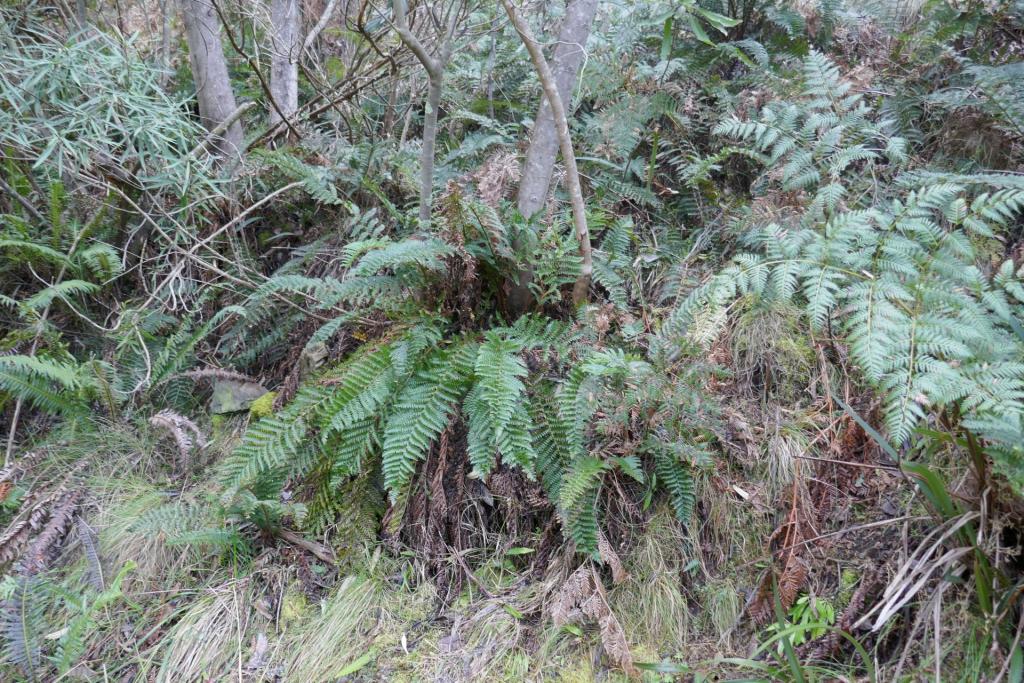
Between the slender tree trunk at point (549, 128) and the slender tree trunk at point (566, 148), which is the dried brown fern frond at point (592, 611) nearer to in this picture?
the slender tree trunk at point (566, 148)

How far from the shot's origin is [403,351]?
287 cm

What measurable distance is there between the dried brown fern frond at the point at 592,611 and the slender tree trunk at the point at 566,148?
117 centimetres

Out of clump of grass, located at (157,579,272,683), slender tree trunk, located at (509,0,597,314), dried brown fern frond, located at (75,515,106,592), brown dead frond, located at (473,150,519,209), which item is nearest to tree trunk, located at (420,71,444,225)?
brown dead frond, located at (473,150,519,209)

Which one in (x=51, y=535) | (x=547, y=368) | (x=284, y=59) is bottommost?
(x=547, y=368)

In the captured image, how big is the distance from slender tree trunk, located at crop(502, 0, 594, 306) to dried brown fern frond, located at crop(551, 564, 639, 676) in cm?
117

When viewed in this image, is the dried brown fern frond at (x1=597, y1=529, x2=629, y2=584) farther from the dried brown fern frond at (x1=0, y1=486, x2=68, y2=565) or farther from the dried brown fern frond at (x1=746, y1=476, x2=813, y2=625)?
the dried brown fern frond at (x1=0, y1=486, x2=68, y2=565)

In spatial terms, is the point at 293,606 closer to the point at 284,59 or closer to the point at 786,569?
the point at 786,569

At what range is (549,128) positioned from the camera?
119 inches

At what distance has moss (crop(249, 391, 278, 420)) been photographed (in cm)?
346

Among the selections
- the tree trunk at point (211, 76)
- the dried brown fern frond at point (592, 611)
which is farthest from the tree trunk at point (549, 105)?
the tree trunk at point (211, 76)

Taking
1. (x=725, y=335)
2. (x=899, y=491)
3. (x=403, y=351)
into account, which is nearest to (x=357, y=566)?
(x=403, y=351)

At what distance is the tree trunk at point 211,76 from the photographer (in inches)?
163

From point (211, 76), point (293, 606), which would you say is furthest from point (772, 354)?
point (211, 76)

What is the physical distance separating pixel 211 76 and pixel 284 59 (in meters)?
0.50
